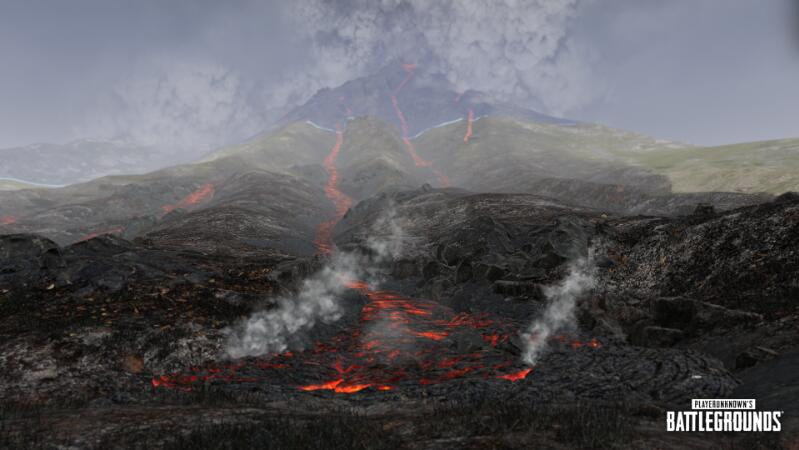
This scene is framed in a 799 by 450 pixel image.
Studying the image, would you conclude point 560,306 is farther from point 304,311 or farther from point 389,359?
point 304,311

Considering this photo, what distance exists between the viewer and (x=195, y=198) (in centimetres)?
10638

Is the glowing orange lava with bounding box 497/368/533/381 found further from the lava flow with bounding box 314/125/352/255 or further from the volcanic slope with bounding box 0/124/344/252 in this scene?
the volcanic slope with bounding box 0/124/344/252

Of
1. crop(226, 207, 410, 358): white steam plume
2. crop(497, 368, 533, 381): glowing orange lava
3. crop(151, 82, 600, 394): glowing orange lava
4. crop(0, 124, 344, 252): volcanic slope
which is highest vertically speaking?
crop(0, 124, 344, 252): volcanic slope

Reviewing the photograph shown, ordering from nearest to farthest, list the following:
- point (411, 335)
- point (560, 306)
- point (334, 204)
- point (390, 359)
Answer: point (390, 359)
point (411, 335)
point (560, 306)
point (334, 204)

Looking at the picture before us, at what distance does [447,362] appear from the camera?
19.7m

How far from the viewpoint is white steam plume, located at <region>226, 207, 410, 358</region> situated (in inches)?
863

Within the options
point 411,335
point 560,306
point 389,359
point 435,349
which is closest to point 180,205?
point 411,335

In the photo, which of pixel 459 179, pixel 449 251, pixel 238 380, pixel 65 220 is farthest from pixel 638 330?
pixel 459 179

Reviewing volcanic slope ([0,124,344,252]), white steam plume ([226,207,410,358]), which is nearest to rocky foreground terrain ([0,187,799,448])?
white steam plume ([226,207,410,358])

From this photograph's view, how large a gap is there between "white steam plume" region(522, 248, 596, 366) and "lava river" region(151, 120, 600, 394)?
79 centimetres

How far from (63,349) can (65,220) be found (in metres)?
76.7

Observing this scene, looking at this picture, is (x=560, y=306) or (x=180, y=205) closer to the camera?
(x=560, y=306)

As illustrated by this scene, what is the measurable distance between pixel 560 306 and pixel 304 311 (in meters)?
16.6

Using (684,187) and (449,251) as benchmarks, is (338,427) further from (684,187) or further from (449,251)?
(684,187)
